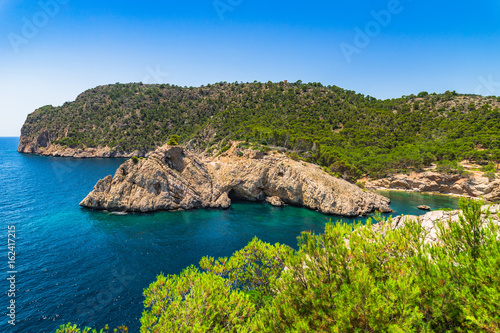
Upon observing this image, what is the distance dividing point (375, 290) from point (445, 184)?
259 feet

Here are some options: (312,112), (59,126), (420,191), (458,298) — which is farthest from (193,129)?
(458,298)

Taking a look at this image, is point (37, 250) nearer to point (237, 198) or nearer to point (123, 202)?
point (123, 202)

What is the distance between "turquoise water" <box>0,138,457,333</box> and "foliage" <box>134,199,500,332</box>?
35.7ft

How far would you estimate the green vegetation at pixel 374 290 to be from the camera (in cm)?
710

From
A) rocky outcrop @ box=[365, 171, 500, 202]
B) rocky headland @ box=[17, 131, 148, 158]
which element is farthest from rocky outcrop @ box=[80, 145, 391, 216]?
rocky headland @ box=[17, 131, 148, 158]

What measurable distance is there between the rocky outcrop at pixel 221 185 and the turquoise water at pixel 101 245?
114 inches

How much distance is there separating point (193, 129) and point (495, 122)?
14500 cm

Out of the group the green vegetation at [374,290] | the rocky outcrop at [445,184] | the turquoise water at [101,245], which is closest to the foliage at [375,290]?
the green vegetation at [374,290]

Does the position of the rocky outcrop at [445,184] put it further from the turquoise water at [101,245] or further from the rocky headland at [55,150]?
the rocky headland at [55,150]

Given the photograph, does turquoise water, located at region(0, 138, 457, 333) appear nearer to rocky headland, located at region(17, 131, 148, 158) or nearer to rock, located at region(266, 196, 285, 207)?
rock, located at region(266, 196, 285, 207)

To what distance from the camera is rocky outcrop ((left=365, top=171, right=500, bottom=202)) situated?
5466cm

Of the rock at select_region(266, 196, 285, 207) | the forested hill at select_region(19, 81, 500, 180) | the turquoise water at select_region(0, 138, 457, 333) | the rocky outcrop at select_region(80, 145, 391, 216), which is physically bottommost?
the turquoise water at select_region(0, 138, 457, 333)

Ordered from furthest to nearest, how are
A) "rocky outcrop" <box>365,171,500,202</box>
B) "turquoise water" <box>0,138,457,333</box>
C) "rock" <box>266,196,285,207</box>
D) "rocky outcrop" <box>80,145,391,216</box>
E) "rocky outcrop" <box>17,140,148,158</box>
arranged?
"rocky outcrop" <box>17,140,148,158</box> → "rocky outcrop" <box>365,171,500,202</box> → "rock" <box>266,196,285,207</box> → "rocky outcrop" <box>80,145,391,216</box> → "turquoise water" <box>0,138,457,333</box>

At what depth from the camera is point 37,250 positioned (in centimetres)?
2723
